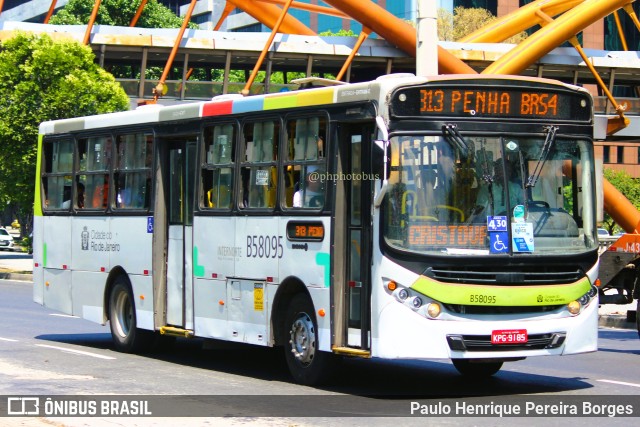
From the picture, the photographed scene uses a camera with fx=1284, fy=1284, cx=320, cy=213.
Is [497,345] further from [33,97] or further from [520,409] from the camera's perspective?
[33,97]

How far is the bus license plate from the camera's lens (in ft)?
39.2

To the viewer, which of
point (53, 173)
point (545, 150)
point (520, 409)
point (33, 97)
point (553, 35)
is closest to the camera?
point (520, 409)

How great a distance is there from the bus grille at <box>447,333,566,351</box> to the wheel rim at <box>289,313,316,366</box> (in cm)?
184

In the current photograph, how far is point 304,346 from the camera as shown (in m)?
13.4

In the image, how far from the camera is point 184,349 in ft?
59.3

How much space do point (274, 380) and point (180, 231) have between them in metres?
2.94

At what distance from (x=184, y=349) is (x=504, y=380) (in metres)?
5.76

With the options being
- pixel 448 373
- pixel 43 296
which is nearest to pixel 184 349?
pixel 43 296

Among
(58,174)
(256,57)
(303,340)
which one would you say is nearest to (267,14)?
(256,57)

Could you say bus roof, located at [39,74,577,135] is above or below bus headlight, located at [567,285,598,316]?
above

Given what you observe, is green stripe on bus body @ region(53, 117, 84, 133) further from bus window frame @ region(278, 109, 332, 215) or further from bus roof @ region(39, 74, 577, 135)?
bus window frame @ region(278, 109, 332, 215)

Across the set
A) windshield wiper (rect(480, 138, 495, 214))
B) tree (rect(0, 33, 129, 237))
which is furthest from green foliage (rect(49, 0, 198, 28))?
windshield wiper (rect(480, 138, 495, 214))

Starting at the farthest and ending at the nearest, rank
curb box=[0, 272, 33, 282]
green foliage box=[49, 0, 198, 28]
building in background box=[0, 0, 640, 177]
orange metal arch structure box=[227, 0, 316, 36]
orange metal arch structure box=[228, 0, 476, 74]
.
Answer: building in background box=[0, 0, 640, 177]
green foliage box=[49, 0, 198, 28]
orange metal arch structure box=[227, 0, 316, 36]
orange metal arch structure box=[228, 0, 476, 74]
curb box=[0, 272, 33, 282]

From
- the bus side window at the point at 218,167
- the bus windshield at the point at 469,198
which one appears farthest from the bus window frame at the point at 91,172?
the bus windshield at the point at 469,198
